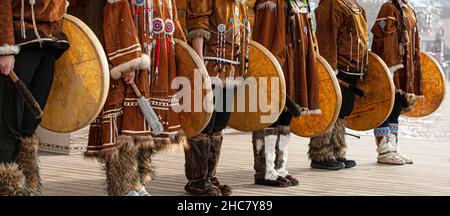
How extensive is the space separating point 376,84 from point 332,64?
18.9 inches

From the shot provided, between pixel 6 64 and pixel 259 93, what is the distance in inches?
68.8

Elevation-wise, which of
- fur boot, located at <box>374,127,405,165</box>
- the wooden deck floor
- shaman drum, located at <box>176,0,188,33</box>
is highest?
shaman drum, located at <box>176,0,188,33</box>

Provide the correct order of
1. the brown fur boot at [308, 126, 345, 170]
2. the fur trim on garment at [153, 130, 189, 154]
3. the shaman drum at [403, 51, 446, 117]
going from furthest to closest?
1. the shaman drum at [403, 51, 446, 117]
2. the brown fur boot at [308, 126, 345, 170]
3. the fur trim on garment at [153, 130, 189, 154]

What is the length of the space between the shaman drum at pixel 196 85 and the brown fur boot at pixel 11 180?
36.8 inches

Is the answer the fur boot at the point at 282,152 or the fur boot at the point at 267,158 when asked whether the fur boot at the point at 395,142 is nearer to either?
the fur boot at the point at 282,152

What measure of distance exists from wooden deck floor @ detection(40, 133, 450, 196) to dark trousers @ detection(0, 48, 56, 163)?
96 centimetres

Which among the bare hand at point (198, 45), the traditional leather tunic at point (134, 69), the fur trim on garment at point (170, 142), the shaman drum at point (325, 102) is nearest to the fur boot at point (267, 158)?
the shaman drum at point (325, 102)

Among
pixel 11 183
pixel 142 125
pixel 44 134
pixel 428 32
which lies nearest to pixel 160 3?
pixel 142 125

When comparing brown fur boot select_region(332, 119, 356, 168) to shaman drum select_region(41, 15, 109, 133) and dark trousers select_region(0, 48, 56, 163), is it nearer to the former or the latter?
shaman drum select_region(41, 15, 109, 133)

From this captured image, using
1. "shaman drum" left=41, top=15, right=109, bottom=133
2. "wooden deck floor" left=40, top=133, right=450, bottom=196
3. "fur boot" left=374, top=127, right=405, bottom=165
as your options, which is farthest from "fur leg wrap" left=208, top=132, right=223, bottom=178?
"fur boot" left=374, top=127, right=405, bottom=165

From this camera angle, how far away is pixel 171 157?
5453 millimetres

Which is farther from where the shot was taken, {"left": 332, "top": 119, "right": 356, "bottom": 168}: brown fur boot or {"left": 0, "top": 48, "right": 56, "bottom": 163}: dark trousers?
{"left": 332, "top": 119, "right": 356, "bottom": 168}: brown fur boot

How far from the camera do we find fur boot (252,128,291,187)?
4145 millimetres

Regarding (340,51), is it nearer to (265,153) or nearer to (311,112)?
(311,112)
